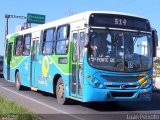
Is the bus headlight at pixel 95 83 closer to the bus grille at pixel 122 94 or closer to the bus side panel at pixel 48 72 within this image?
the bus grille at pixel 122 94

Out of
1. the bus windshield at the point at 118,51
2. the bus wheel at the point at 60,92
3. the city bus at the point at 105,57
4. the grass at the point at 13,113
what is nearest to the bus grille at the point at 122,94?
the city bus at the point at 105,57

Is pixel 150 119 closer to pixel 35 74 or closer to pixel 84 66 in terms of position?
pixel 84 66

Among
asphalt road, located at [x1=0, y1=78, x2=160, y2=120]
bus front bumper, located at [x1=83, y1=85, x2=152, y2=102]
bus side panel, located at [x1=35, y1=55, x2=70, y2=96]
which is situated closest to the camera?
asphalt road, located at [x1=0, y1=78, x2=160, y2=120]

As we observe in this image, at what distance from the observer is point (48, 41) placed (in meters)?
16.8

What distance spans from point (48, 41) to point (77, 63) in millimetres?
3469

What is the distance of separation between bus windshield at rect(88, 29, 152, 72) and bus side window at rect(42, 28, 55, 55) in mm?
3545

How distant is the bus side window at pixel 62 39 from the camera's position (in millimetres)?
14703

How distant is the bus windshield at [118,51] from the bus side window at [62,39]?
1811 mm

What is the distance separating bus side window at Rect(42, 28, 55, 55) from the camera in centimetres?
1634

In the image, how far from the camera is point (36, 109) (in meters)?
13.8

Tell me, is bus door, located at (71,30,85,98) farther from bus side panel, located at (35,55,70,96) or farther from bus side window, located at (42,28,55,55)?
bus side window, located at (42,28,55,55)

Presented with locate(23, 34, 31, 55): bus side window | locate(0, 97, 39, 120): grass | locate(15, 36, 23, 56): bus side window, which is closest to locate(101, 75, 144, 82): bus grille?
locate(0, 97, 39, 120): grass

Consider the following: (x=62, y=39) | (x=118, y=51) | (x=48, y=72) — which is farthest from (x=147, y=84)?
(x=48, y=72)

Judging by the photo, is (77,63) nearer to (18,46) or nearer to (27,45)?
(27,45)
